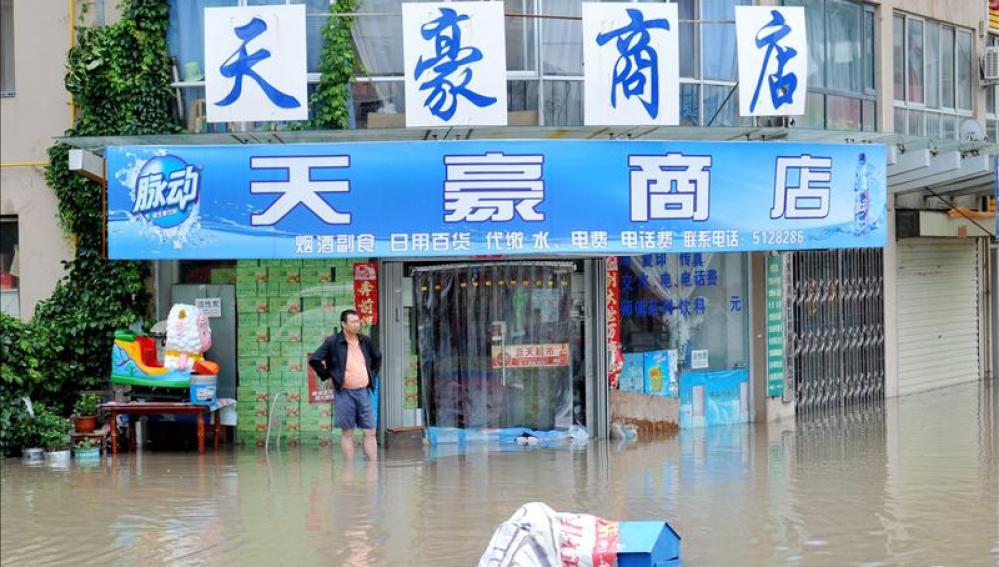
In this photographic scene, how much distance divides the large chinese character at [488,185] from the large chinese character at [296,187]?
43.6 inches

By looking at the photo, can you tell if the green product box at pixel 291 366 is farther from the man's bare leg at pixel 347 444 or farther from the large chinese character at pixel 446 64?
the large chinese character at pixel 446 64

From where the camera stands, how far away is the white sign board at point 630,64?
14.4 metres

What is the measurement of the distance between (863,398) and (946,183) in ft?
11.2

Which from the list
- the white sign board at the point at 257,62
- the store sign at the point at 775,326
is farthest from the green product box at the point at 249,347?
the store sign at the point at 775,326

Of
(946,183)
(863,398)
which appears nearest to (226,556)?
(863,398)

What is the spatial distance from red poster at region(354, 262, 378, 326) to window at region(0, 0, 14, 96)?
15.3 feet

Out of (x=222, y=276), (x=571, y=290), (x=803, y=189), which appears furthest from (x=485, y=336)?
(x=803, y=189)

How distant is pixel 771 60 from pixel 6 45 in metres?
8.83

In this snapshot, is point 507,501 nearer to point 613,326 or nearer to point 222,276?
point 613,326

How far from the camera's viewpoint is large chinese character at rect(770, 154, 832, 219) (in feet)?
51.1

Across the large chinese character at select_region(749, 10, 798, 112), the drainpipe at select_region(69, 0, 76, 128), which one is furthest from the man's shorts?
the large chinese character at select_region(749, 10, 798, 112)

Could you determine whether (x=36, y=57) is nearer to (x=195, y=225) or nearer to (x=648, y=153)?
(x=195, y=225)

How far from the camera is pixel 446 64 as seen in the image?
14.1 metres

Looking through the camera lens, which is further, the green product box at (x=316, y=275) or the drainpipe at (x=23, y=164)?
the drainpipe at (x=23, y=164)
